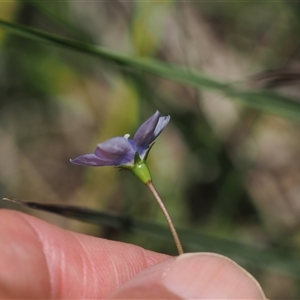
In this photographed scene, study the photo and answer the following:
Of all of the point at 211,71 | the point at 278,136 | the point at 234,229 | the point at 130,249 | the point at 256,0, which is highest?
the point at 256,0

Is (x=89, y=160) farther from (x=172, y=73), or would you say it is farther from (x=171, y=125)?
(x=171, y=125)

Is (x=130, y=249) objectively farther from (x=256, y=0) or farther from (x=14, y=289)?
(x=256, y=0)

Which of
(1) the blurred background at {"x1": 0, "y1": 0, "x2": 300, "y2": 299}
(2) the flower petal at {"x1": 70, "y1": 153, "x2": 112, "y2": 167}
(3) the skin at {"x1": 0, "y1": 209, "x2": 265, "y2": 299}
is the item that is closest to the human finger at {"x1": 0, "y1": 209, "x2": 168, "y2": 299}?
(3) the skin at {"x1": 0, "y1": 209, "x2": 265, "y2": 299}

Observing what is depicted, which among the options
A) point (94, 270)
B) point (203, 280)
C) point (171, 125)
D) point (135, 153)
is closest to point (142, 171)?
point (135, 153)

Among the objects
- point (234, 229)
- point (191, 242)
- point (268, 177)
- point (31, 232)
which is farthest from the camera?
point (268, 177)

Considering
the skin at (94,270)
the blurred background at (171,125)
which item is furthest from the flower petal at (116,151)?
the blurred background at (171,125)

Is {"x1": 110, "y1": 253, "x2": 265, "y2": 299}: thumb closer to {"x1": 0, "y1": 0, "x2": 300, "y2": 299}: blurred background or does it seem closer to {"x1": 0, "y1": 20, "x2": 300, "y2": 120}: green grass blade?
{"x1": 0, "y1": 20, "x2": 300, "y2": 120}: green grass blade

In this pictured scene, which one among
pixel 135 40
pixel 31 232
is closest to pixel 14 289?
pixel 31 232

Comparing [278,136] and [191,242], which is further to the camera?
[278,136]

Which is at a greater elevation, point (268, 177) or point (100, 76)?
point (100, 76)
